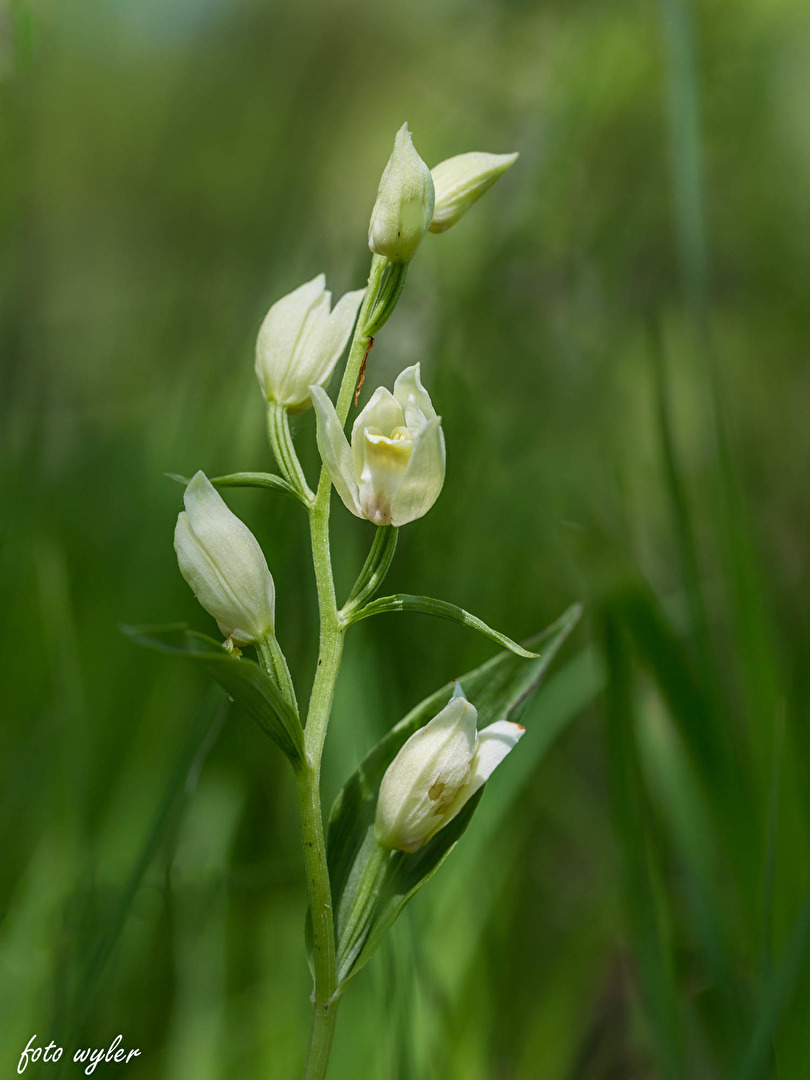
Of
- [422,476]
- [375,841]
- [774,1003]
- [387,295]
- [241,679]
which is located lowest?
[774,1003]

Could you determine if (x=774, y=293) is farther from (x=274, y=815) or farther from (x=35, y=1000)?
(x=35, y=1000)

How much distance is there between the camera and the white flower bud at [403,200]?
59 centimetres

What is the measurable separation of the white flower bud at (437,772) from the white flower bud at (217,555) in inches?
5.3

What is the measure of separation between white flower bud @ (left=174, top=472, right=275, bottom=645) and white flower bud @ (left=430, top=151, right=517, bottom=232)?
26 cm

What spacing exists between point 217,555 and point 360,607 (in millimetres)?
97

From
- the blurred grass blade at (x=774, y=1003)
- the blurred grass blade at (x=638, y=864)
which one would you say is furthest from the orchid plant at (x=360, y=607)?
the blurred grass blade at (x=774, y=1003)

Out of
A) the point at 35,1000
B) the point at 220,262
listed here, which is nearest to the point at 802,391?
the point at 220,262

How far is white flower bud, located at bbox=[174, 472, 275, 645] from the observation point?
559 mm

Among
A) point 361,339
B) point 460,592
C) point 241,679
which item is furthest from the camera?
point 460,592

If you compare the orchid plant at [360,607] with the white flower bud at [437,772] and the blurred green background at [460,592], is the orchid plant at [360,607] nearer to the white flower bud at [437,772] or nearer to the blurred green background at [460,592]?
the white flower bud at [437,772]

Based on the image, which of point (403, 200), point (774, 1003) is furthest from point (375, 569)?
point (774, 1003)

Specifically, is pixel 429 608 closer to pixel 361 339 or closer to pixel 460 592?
pixel 361 339

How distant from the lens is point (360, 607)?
1.93 feet

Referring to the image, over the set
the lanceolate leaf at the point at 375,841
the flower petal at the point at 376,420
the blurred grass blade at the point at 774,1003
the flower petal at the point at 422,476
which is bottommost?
the blurred grass blade at the point at 774,1003
